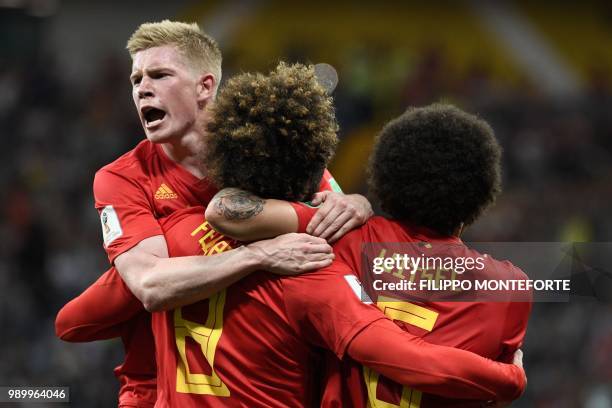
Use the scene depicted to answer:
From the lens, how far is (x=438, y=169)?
2.65 m

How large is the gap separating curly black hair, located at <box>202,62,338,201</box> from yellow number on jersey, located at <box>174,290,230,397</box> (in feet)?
1.17

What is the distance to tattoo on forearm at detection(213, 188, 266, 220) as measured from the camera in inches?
104

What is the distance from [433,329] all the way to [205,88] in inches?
54.4

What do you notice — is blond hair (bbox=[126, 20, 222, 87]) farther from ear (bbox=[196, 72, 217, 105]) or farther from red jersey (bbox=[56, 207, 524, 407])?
red jersey (bbox=[56, 207, 524, 407])

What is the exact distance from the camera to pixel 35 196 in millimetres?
10648

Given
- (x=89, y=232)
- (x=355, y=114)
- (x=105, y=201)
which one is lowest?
(x=105, y=201)

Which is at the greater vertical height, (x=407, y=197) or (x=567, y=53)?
(x=567, y=53)

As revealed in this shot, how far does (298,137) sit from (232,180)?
0.23m

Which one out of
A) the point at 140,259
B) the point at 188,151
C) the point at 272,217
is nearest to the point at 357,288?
the point at 272,217

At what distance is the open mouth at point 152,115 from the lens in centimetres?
337

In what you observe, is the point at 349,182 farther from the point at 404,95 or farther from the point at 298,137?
the point at 298,137

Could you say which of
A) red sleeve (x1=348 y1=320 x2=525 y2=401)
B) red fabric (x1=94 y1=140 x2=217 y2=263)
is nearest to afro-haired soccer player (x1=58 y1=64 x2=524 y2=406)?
red sleeve (x1=348 y1=320 x2=525 y2=401)

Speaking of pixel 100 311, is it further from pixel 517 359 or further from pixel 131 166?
pixel 517 359

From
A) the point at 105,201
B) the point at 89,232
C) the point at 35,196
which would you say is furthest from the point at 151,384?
the point at 35,196
